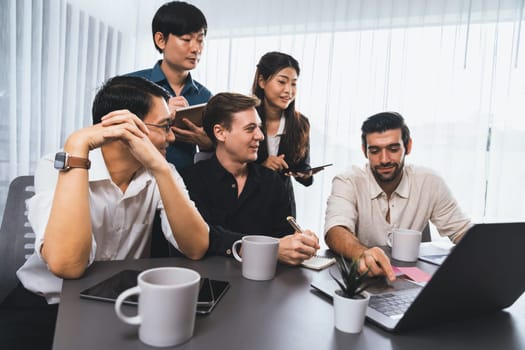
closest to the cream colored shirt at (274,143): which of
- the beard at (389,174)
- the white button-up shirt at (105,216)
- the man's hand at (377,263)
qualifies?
the beard at (389,174)

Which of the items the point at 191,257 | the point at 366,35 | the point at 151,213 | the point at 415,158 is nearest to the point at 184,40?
the point at 151,213

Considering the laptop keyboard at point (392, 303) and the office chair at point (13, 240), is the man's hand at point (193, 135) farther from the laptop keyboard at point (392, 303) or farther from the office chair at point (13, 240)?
the laptop keyboard at point (392, 303)

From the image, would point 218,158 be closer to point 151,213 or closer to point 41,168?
point 151,213

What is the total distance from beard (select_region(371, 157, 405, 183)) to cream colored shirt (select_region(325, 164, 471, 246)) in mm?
28

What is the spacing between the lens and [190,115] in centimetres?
181

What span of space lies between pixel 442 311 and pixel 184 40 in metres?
1.72

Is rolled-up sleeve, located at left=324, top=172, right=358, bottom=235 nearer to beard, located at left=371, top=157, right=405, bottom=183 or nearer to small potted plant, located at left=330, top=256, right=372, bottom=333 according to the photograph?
beard, located at left=371, top=157, right=405, bottom=183

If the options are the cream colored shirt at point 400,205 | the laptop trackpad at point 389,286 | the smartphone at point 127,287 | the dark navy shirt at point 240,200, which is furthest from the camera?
the cream colored shirt at point 400,205

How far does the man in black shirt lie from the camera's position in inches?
66.8

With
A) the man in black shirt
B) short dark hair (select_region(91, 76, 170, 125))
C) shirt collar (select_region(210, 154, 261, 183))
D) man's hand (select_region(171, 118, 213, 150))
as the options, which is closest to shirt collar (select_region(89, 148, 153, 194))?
short dark hair (select_region(91, 76, 170, 125))

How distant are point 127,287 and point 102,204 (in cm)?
45

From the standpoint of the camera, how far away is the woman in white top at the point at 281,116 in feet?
7.38

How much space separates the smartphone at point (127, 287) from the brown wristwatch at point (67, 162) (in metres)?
0.30

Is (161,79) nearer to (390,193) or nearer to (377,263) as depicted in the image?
(390,193)
